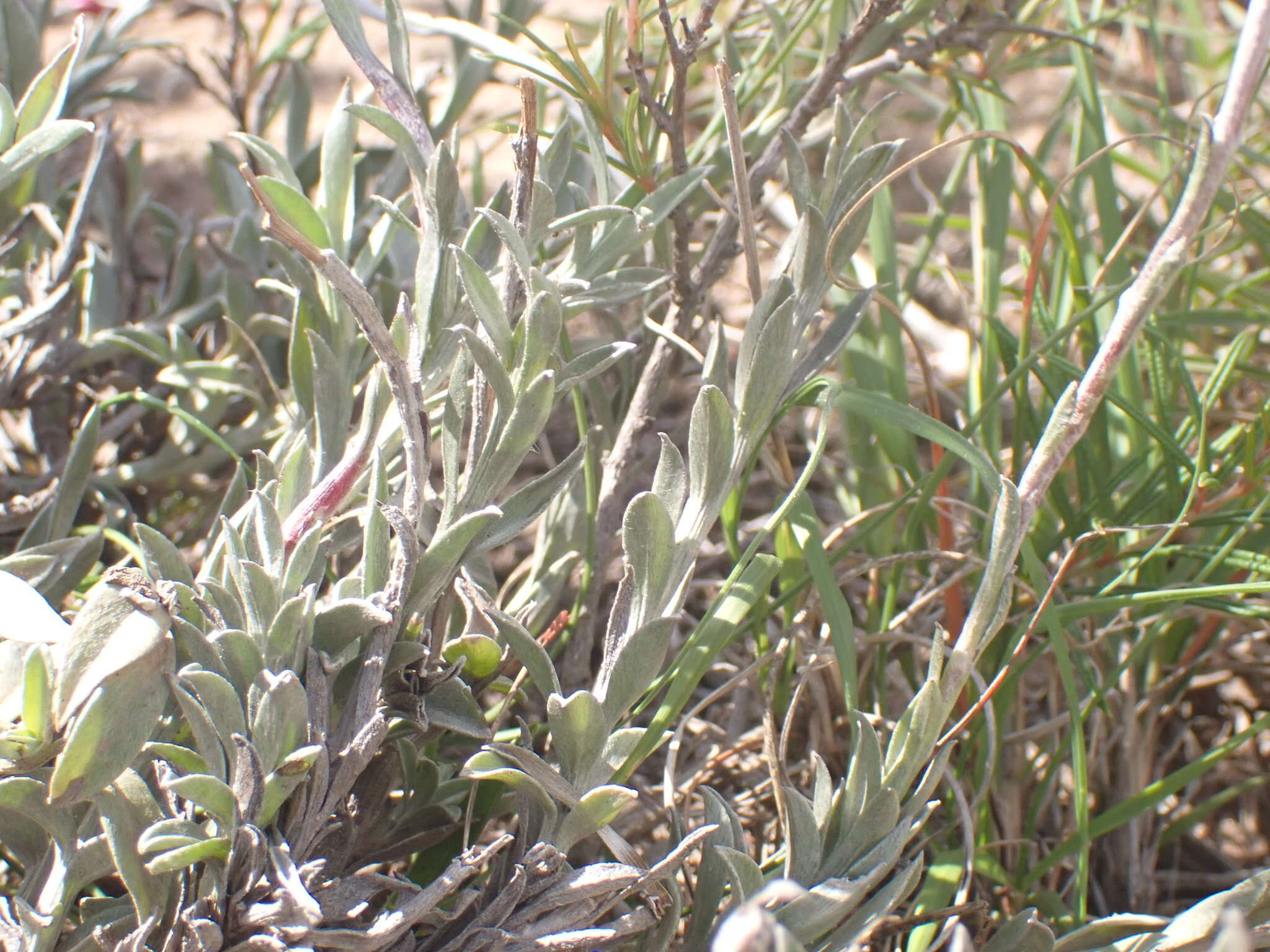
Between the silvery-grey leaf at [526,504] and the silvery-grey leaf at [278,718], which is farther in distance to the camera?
the silvery-grey leaf at [526,504]

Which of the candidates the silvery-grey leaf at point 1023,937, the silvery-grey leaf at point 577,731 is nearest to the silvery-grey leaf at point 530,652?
the silvery-grey leaf at point 577,731

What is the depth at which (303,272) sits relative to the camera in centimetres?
86

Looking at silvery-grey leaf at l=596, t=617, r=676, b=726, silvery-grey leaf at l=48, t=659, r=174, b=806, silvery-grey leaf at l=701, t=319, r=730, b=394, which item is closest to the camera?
silvery-grey leaf at l=48, t=659, r=174, b=806

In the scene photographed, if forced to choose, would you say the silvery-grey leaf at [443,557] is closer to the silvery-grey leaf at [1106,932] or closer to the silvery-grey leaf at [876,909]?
the silvery-grey leaf at [876,909]

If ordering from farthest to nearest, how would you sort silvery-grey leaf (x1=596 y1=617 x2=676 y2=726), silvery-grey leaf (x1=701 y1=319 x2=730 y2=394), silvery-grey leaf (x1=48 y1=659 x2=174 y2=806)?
silvery-grey leaf (x1=701 y1=319 x2=730 y2=394)
silvery-grey leaf (x1=596 y1=617 x2=676 y2=726)
silvery-grey leaf (x1=48 y1=659 x2=174 y2=806)

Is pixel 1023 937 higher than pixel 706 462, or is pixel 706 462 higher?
pixel 706 462

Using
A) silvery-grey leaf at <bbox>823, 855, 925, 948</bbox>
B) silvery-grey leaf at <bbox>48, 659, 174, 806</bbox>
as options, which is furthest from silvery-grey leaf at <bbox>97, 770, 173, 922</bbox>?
silvery-grey leaf at <bbox>823, 855, 925, 948</bbox>

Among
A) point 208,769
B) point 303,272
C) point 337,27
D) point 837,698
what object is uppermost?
point 337,27

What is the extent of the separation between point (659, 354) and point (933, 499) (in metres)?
0.30

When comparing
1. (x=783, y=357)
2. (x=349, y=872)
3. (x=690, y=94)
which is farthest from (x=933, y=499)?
(x=690, y=94)

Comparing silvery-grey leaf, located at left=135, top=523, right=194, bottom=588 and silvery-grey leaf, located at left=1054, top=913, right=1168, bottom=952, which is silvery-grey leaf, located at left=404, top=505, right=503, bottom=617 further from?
silvery-grey leaf, located at left=1054, top=913, right=1168, bottom=952

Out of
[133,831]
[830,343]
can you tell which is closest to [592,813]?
[133,831]

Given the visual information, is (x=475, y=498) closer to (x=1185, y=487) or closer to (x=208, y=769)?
(x=208, y=769)

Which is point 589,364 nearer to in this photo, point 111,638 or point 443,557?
point 443,557
